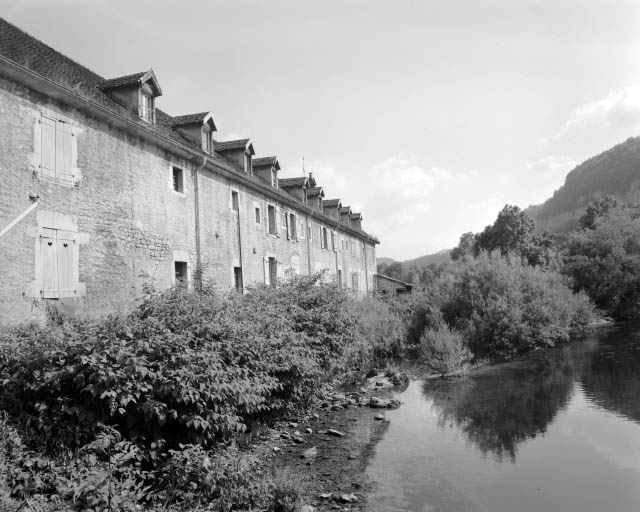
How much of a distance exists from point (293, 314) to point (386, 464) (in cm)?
449

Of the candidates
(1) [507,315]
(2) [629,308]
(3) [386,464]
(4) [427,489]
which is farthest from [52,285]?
(2) [629,308]

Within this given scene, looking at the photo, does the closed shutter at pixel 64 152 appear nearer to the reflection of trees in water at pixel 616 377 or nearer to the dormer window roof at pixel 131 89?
the dormer window roof at pixel 131 89

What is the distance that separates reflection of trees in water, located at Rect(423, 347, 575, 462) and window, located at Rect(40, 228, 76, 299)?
8002 mm

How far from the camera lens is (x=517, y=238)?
138 ft

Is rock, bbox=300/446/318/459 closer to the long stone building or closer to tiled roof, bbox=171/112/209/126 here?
the long stone building

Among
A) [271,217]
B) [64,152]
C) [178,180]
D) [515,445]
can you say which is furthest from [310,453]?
[271,217]

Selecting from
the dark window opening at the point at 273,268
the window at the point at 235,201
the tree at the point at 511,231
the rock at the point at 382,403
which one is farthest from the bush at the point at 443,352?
the tree at the point at 511,231

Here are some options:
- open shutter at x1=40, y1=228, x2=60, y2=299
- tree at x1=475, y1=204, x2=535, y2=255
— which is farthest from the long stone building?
tree at x1=475, y1=204, x2=535, y2=255

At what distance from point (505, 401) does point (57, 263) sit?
10.2 metres

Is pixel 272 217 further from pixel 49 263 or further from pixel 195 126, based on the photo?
pixel 49 263

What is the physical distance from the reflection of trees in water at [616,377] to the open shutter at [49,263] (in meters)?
11.5

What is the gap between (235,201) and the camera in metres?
16.1

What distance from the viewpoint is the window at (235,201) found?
1599 cm

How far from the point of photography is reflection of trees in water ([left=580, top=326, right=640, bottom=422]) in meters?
10.6
